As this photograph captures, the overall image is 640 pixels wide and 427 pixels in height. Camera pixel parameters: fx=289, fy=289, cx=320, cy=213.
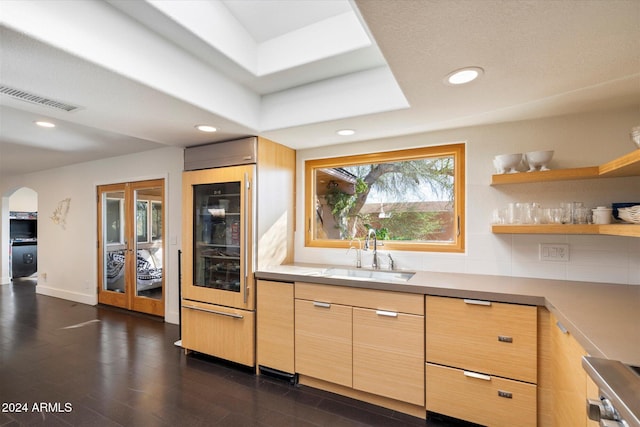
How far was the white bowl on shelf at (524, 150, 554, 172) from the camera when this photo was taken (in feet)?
6.49

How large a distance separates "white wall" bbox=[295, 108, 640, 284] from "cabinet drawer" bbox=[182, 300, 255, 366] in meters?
1.49

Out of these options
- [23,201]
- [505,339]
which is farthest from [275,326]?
[23,201]

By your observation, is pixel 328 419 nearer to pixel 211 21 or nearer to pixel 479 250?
pixel 479 250

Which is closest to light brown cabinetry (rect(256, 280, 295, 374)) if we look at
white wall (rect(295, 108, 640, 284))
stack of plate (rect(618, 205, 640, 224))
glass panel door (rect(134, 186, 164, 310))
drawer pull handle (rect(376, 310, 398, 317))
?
drawer pull handle (rect(376, 310, 398, 317))

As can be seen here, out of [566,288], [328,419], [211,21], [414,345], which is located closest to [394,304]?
[414,345]

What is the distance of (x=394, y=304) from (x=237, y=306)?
4.58ft

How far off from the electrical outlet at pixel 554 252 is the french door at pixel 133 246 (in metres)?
4.18

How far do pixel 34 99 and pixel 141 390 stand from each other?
2.20 meters

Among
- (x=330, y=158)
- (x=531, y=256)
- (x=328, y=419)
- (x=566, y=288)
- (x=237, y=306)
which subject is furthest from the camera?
(x=330, y=158)

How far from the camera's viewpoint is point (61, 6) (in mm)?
1258

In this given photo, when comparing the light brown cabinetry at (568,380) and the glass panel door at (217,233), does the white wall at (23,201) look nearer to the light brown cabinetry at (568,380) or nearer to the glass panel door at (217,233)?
the glass panel door at (217,233)

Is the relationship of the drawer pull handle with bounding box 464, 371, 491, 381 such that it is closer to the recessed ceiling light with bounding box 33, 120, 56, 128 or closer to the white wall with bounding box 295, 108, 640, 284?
the white wall with bounding box 295, 108, 640, 284

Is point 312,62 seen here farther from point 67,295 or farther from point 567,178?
point 67,295

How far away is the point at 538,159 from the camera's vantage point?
1.99m
